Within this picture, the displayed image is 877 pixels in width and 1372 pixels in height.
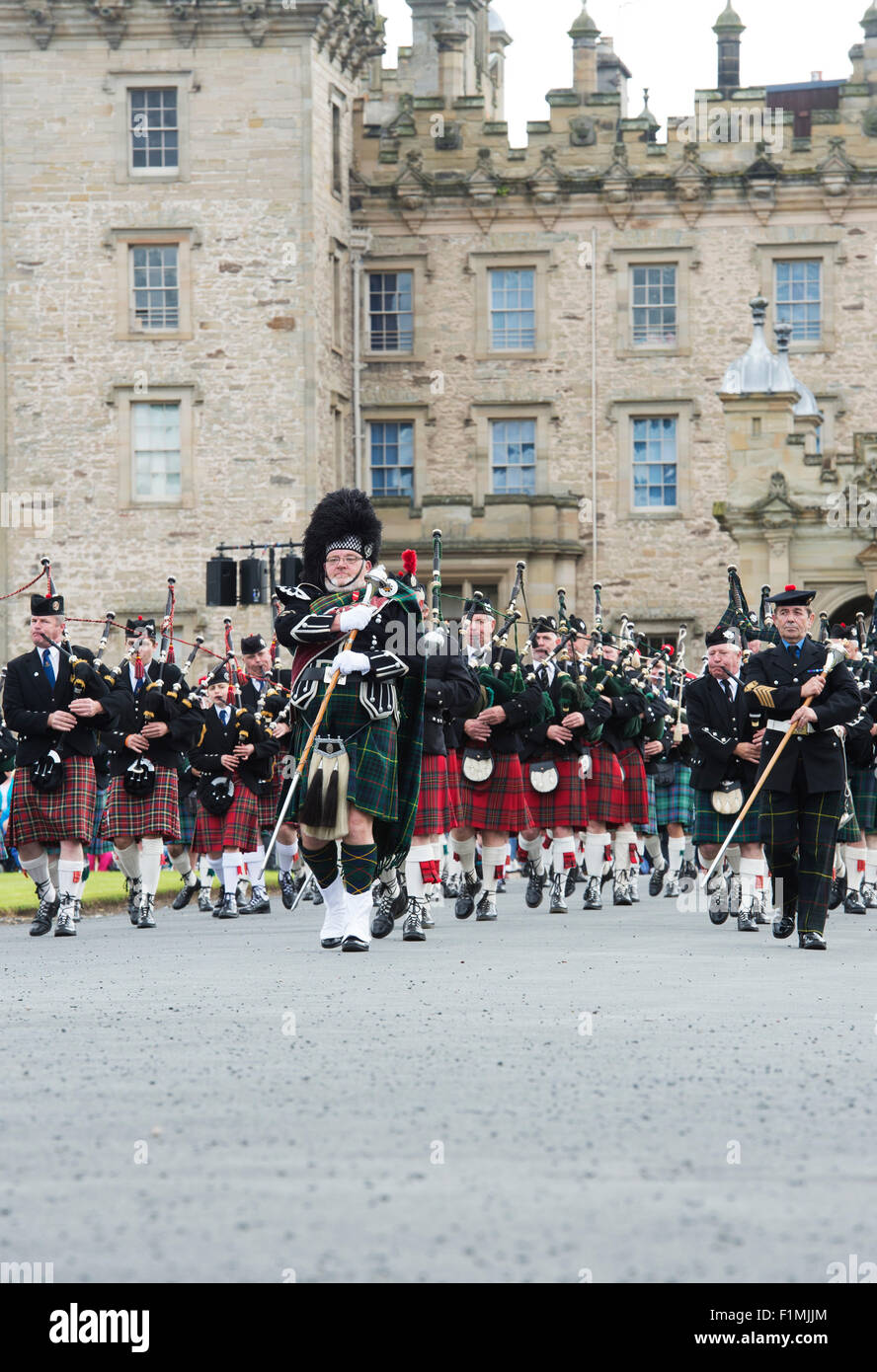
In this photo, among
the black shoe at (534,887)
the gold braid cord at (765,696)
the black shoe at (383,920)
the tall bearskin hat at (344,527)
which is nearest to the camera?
the tall bearskin hat at (344,527)

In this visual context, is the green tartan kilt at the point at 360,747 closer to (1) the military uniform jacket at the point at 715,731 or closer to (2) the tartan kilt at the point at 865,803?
(1) the military uniform jacket at the point at 715,731

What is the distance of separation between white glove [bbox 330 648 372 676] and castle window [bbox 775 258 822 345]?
103ft

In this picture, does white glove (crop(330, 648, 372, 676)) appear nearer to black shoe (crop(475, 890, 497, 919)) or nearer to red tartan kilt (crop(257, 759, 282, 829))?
black shoe (crop(475, 890, 497, 919))

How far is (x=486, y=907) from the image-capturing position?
15719 millimetres

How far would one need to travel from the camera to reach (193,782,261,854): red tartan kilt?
56.9 feet

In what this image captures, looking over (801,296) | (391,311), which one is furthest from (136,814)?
(801,296)

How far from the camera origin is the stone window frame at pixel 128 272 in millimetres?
39438

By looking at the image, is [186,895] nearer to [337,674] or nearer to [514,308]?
[337,674]

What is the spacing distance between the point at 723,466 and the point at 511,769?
2666 centimetres

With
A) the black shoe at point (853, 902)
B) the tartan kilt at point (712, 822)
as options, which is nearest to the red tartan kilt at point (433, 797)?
the tartan kilt at point (712, 822)

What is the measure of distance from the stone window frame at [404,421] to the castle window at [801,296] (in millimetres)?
6694
